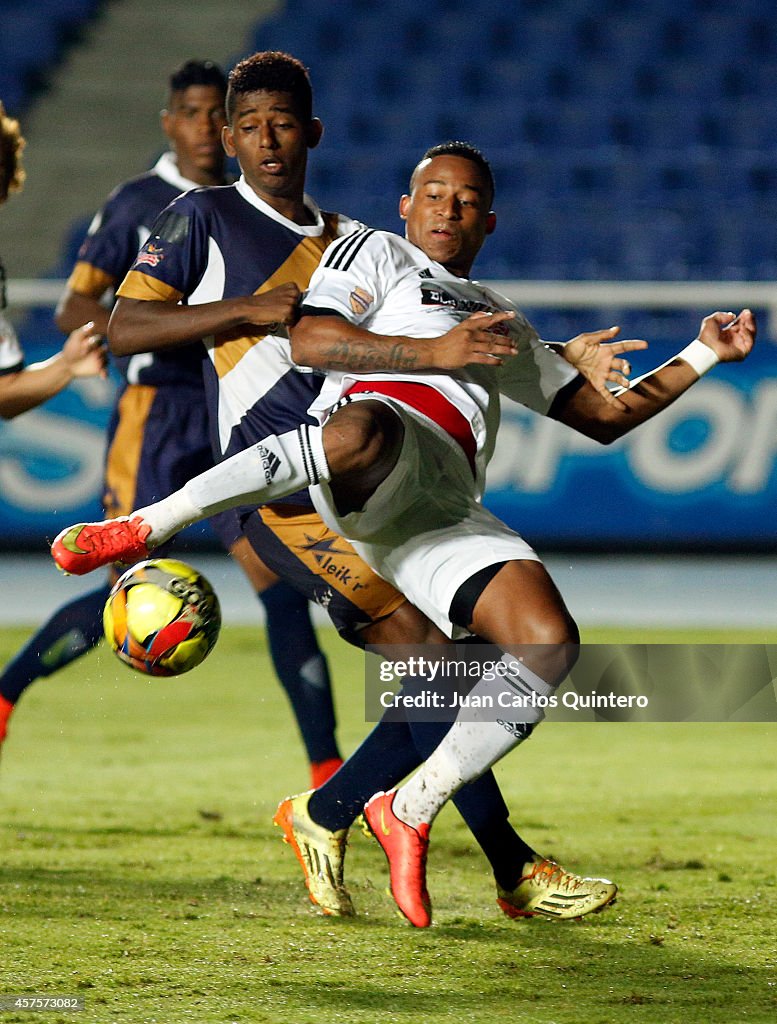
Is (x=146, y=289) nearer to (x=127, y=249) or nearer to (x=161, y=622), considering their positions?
(x=161, y=622)

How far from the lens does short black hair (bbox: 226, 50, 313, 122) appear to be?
3.61 metres

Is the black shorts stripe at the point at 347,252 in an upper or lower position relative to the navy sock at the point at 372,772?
upper

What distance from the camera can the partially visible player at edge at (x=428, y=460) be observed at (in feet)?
10.1

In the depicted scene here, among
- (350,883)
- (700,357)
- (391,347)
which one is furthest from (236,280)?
(350,883)

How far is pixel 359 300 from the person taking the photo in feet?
10.9

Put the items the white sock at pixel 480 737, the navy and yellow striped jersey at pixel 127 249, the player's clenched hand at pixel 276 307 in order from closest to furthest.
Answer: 1. the white sock at pixel 480 737
2. the player's clenched hand at pixel 276 307
3. the navy and yellow striped jersey at pixel 127 249

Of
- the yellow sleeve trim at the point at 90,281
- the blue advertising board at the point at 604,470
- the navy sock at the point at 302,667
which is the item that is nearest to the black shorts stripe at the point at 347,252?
the navy sock at the point at 302,667

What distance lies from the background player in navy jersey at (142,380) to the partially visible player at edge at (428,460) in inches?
51.1

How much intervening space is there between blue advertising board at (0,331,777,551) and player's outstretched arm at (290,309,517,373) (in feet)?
19.0

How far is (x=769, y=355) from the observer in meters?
9.04

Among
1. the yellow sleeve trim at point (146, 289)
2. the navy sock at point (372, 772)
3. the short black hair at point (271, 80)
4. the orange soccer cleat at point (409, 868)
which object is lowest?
the orange soccer cleat at point (409, 868)

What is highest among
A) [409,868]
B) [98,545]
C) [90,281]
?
[90,281]

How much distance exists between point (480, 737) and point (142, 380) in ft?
6.90

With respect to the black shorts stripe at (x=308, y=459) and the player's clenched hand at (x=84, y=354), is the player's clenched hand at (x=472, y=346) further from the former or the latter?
the player's clenched hand at (x=84, y=354)
